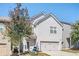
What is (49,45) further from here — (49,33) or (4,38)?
(4,38)

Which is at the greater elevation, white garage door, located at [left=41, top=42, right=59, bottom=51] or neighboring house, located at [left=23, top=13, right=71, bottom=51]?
neighboring house, located at [left=23, top=13, right=71, bottom=51]

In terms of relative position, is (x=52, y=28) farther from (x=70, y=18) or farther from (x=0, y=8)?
(x=0, y=8)

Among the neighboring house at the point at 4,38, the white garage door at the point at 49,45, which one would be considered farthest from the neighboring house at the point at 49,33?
the neighboring house at the point at 4,38

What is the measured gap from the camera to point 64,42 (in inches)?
498

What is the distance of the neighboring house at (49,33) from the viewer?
12.5m

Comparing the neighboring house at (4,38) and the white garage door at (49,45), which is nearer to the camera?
the neighboring house at (4,38)

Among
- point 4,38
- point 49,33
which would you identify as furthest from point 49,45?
point 4,38

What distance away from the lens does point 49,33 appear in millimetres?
12609

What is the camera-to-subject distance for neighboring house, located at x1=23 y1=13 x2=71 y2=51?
1253cm

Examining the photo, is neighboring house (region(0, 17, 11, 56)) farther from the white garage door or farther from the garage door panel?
the white garage door

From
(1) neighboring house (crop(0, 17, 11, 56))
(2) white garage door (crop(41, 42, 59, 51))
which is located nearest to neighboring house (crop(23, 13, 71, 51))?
(2) white garage door (crop(41, 42, 59, 51))

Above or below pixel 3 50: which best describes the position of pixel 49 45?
above

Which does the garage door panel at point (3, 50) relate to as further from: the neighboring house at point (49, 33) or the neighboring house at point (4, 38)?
the neighboring house at point (49, 33)

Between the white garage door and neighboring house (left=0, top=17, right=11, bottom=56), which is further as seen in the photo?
the white garage door
